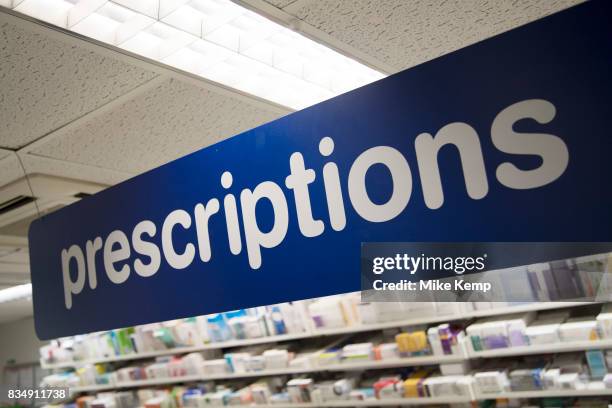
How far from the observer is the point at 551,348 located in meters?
3.29

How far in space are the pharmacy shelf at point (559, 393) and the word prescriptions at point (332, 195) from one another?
8.53 ft

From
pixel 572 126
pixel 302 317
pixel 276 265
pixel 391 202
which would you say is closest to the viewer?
pixel 572 126

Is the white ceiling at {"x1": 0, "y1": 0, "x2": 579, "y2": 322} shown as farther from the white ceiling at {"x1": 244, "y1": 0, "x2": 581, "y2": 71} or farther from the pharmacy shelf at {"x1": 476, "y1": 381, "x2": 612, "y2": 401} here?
the pharmacy shelf at {"x1": 476, "y1": 381, "x2": 612, "y2": 401}

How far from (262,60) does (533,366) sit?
278 cm

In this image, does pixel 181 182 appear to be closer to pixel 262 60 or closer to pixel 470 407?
pixel 262 60

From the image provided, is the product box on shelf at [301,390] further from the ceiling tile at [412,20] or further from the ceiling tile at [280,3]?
the ceiling tile at [280,3]

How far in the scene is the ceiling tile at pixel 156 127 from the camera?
226 cm

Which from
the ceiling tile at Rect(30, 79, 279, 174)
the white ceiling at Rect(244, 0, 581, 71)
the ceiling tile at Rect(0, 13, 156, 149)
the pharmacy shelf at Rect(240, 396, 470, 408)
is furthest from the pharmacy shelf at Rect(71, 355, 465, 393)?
the ceiling tile at Rect(0, 13, 156, 149)

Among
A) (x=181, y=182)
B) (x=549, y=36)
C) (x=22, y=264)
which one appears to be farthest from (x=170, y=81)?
(x=22, y=264)

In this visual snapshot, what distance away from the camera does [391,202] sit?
120 cm

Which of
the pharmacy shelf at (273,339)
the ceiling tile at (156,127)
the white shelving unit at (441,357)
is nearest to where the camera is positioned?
the ceiling tile at (156,127)

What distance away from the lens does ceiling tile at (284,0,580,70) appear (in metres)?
1.71

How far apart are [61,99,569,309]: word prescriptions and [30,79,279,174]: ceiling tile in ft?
2.34

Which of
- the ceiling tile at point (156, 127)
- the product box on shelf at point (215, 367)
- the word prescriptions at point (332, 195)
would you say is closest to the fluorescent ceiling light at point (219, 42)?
the ceiling tile at point (156, 127)
